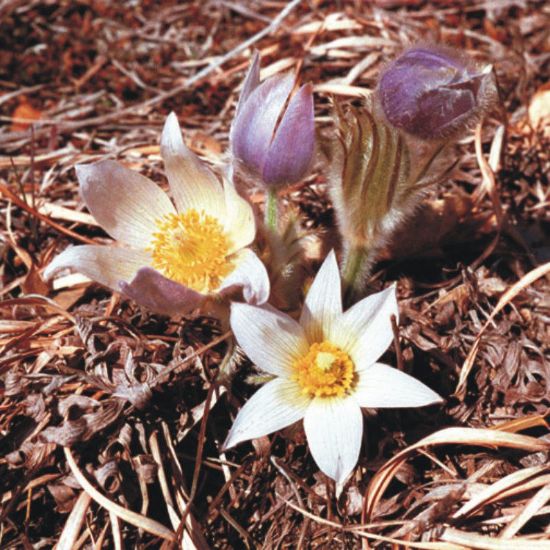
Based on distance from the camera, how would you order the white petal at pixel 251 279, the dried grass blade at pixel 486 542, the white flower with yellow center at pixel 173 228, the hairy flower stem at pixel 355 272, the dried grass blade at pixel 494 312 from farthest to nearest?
the hairy flower stem at pixel 355 272
the dried grass blade at pixel 494 312
the white flower with yellow center at pixel 173 228
the white petal at pixel 251 279
the dried grass blade at pixel 486 542

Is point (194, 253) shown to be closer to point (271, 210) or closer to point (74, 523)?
point (271, 210)

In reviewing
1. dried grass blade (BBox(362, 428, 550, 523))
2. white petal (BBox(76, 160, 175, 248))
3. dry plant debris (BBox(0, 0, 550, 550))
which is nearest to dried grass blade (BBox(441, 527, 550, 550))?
dry plant debris (BBox(0, 0, 550, 550))

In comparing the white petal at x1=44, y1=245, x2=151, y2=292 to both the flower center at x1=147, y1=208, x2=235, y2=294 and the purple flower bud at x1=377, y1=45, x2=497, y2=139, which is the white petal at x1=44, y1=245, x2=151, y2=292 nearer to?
the flower center at x1=147, y1=208, x2=235, y2=294

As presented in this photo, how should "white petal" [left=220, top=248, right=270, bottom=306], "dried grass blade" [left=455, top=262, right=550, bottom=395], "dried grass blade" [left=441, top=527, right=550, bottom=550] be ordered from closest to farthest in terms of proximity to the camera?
"dried grass blade" [left=441, top=527, right=550, bottom=550], "white petal" [left=220, top=248, right=270, bottom=306], "dried grass blade" [left=455, top=262, right=550, bottom=395]

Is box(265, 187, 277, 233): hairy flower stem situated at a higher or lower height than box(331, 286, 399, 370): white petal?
higher

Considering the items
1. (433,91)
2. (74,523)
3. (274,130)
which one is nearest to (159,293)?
(274,130)

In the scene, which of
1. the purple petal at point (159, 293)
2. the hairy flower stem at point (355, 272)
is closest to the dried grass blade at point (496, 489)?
the hairy flower stem at point (355, 272)

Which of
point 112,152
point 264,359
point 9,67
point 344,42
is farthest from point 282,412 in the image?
point 9,67

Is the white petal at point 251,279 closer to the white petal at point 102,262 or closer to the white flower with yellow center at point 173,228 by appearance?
the white flower with yellow center at point 173,228
